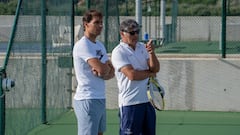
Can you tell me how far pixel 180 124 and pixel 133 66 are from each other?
13.9ft

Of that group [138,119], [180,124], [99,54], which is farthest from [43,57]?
[138,119]

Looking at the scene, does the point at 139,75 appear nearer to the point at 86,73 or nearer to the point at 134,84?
the point at 134,84

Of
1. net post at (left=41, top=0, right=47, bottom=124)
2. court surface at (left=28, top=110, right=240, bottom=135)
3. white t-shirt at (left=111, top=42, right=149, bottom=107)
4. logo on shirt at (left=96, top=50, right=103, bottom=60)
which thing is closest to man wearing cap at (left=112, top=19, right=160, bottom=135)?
white t-shirt at (left=111, top=42, right=149, bottom=107)

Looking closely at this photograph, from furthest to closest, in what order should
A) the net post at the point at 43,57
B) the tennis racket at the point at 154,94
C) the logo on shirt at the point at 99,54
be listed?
the net post at the point at 43,57 → the tennis racket at the point at 154,94 → the logo on shirt at the point at 99,54

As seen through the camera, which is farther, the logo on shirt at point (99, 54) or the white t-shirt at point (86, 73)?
the logo on shirt at point (99, 54)

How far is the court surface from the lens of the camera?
1089cm

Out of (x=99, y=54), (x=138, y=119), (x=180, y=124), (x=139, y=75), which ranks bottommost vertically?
(x=180, y=124)

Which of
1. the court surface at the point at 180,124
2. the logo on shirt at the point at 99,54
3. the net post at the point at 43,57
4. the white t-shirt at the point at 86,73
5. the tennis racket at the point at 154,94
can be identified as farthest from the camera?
the net post at the point at 43,57

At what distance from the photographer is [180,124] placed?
38.0 ft

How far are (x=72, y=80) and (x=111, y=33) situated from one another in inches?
81.1

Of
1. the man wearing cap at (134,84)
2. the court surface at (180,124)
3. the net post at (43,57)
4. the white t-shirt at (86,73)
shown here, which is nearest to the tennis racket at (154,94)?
the man wearing cap at (134,84)

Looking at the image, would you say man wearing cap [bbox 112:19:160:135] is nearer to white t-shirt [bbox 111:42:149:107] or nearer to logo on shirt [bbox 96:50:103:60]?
white t-shirt [bbox 111:42:149:107]

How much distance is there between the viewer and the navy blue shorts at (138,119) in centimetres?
750

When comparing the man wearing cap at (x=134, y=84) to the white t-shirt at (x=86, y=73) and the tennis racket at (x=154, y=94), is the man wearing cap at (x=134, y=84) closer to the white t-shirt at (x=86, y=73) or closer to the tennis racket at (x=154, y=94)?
the tennis racket at (x=154, y=94)
